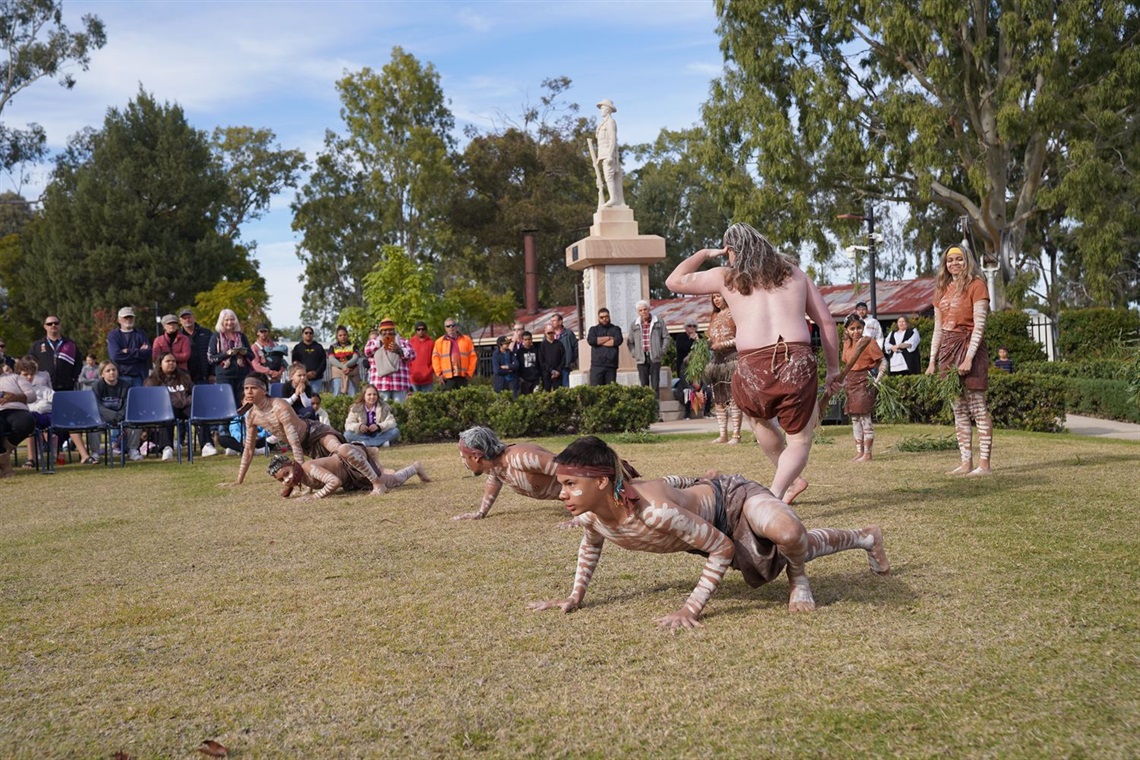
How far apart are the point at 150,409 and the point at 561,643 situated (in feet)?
40.7

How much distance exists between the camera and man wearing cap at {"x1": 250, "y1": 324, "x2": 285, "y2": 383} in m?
17.0

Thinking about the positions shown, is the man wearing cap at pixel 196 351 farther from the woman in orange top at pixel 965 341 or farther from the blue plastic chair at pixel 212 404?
the woman in orange top at pixel 965 341

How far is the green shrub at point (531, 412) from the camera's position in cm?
1659

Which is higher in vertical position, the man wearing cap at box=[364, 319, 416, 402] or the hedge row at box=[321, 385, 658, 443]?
the man wearing cap at box=[364, 319, 416, 402]

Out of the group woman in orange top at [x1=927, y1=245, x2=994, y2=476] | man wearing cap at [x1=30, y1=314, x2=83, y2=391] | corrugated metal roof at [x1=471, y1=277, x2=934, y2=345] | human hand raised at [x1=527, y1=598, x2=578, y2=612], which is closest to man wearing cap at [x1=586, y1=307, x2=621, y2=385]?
man wearing cap at [x1=30, y1=314, x2=83, y2=391]

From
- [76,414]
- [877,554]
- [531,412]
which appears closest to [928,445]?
[531,412]

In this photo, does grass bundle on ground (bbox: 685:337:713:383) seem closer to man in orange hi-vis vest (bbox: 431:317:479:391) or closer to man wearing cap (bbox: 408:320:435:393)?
man in orange hi-vis vest (bbox: 431:317:479:391)

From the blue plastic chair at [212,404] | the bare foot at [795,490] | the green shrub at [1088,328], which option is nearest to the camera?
the bare foot at [795,490]

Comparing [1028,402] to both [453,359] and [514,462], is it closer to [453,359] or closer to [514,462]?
[453,359]

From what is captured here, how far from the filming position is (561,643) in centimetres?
480

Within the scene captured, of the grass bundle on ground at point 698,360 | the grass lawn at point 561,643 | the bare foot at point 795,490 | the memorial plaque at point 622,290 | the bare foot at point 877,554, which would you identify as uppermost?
the memorial plaque at point 622,290

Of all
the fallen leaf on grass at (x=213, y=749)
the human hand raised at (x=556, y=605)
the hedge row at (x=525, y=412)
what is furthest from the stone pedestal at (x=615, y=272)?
the fallen leaf on grass at (x=213, y=749)

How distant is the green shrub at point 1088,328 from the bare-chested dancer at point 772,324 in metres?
23.7

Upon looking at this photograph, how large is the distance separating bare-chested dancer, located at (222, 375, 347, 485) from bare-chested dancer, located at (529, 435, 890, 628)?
609cm
